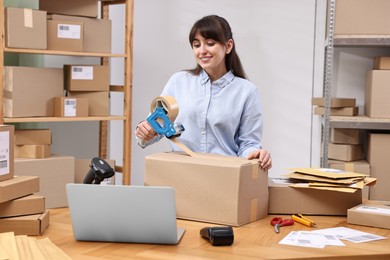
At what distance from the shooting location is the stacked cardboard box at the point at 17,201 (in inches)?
63.8

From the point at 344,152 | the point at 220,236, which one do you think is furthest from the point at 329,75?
the point at 220,236

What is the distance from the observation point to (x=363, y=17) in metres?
3.19

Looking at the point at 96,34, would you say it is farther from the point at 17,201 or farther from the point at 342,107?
the point at 17,201

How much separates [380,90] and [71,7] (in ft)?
5.74

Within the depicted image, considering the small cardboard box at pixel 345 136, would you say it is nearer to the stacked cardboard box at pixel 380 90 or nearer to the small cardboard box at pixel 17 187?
the stacked cardboard box at pixel 380 90

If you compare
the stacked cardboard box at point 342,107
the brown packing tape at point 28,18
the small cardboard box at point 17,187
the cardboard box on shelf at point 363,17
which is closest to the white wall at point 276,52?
the stacked cardboard box at point 342,107

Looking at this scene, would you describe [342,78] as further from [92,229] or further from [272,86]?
[92,229]

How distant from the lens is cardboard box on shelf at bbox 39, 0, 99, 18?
3283mm

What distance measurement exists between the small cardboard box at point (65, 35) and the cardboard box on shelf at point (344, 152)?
1506mm

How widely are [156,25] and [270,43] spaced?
31.7 inches

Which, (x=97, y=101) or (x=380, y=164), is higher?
(x=97, y=101)

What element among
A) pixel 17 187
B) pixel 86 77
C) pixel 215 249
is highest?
pixel 86 77

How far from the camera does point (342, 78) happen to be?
12.1 feet

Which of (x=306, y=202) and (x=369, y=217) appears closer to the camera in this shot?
(x=369, y=217)
